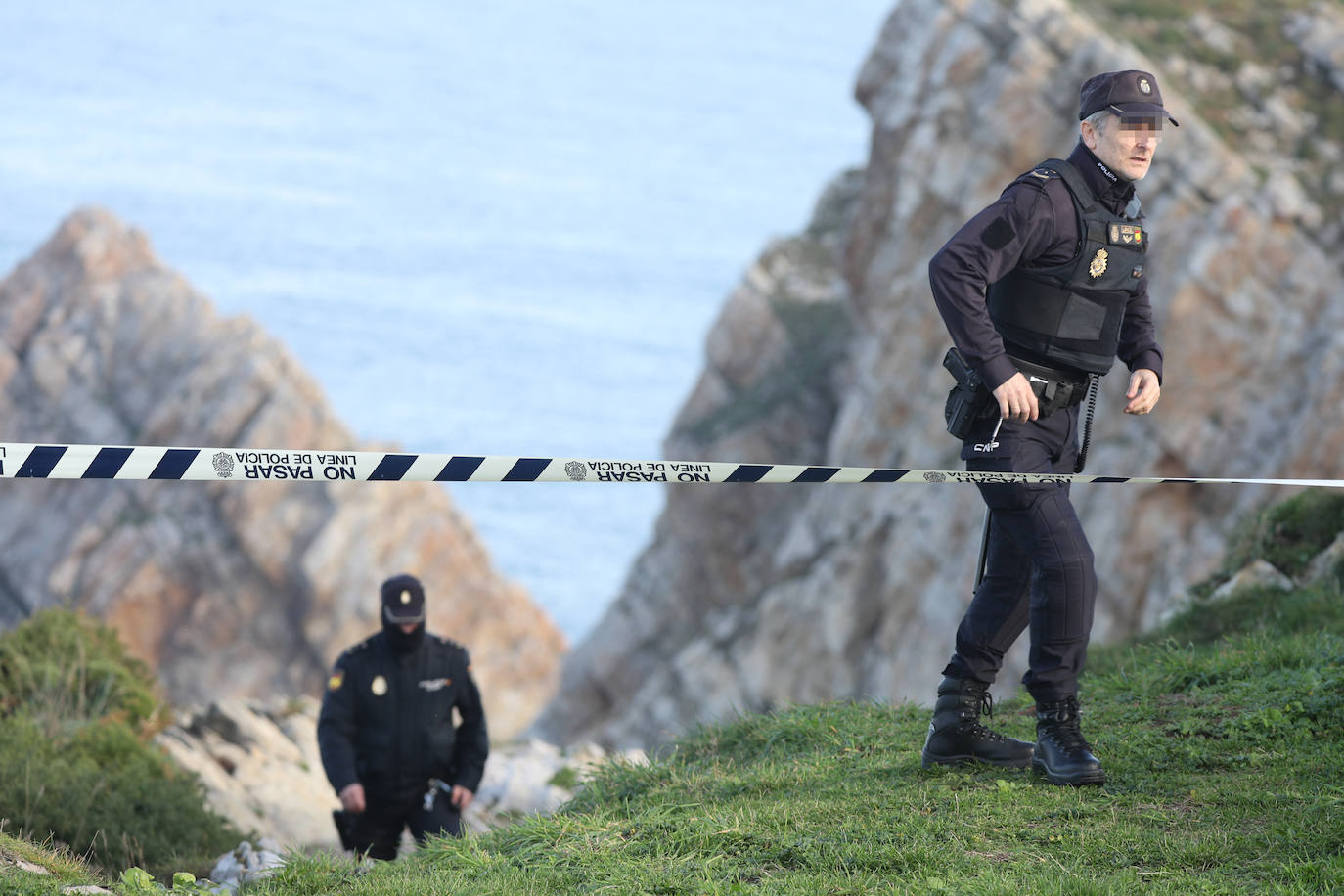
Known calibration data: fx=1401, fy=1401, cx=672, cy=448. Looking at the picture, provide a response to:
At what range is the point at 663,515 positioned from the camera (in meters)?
34.6

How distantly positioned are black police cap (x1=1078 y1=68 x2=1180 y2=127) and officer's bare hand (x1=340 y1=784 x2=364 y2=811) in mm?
5020

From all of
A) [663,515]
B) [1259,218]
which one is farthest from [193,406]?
[1259,218]

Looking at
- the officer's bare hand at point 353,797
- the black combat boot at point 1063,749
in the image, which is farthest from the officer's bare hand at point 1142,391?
the officer's bare hand at point 353,797

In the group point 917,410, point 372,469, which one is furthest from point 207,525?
point 372,469

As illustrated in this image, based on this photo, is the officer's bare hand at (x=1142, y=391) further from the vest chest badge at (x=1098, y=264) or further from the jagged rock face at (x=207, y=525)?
the jagged rock face at (x=207, y=525)

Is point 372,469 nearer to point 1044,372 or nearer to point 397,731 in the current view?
point 1044,372

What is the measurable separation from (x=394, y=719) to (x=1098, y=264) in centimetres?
466

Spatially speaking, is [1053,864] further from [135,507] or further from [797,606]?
[135,507]

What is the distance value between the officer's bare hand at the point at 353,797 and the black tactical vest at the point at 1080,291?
4.31 m

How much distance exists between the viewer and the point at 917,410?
2477cm

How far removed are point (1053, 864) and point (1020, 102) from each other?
66.5 ft

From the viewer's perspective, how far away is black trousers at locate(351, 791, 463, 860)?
7805 millimetres

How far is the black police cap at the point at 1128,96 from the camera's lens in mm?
5172

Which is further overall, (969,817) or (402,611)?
(402,611)
